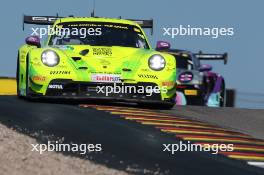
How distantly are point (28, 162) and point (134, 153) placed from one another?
1.42m

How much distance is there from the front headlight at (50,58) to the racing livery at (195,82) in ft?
23.7

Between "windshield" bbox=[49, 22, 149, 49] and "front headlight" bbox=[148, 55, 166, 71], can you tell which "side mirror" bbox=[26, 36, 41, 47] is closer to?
"windshield" bbox=[49, 22, 149, 49]

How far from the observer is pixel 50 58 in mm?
11523

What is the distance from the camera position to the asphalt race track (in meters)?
7.79

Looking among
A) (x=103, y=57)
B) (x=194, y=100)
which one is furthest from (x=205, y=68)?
(x=103, y=57)

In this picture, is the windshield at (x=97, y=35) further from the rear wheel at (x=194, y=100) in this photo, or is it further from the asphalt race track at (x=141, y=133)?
the rear wheel at (x=194, y=100)

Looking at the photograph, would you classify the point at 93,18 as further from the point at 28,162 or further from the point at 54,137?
the point at 28,162

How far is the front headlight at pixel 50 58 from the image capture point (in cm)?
1149

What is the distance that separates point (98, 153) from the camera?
7867mm

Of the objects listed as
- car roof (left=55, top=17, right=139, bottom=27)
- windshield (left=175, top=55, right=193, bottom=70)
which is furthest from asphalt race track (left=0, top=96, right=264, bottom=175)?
windshield (left=175, top=55, right=193, bottom=70)

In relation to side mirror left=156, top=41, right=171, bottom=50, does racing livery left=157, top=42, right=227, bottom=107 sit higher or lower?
lower

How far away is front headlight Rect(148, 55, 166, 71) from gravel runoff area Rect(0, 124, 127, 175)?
166 inches

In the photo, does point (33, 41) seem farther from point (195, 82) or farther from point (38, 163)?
point (195, 82)

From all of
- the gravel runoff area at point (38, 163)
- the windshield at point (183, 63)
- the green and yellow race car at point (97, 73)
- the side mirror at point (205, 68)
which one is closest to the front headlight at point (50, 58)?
the green and yellow race car at point (97, 73)
